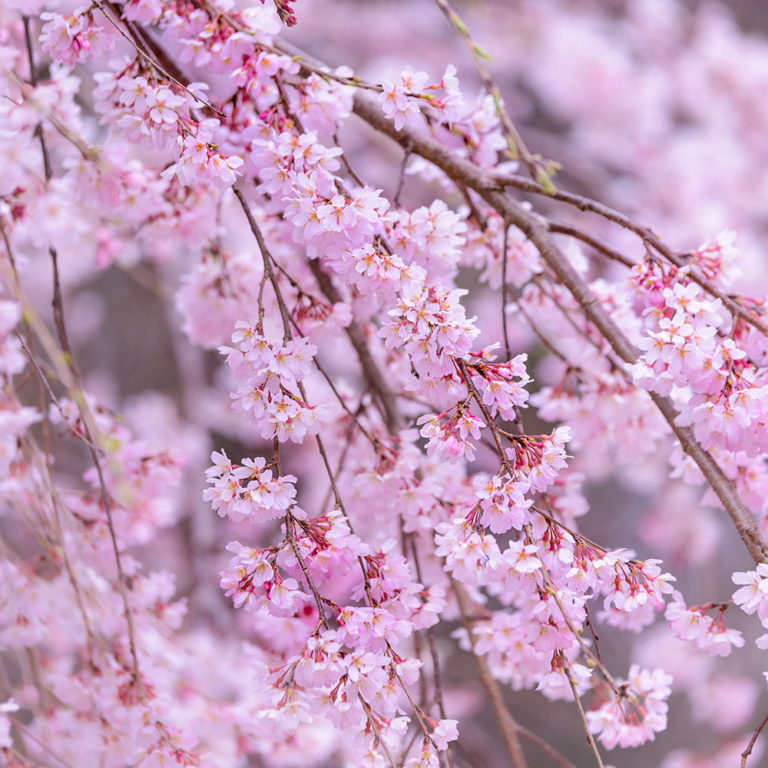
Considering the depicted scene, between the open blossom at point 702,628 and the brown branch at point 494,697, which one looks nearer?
the open blossom at point 702,628

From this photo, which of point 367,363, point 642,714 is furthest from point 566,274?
point 642,714

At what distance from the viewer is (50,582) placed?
3.32ft

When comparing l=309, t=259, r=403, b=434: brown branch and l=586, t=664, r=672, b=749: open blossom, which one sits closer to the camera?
l=586, t=664, r=672, b=749: open blossom

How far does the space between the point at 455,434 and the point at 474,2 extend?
5.21 ft

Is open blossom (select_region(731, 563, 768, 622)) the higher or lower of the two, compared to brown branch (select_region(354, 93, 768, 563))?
lower

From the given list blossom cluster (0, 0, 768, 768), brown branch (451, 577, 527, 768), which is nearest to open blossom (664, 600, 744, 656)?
blossom cluster (0, 0, 768, 768)

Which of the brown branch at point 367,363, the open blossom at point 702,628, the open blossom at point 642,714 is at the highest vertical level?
the brown branch at point 367,363

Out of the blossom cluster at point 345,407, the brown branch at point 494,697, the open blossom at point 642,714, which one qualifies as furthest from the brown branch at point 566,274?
the brown branch at point 494,697

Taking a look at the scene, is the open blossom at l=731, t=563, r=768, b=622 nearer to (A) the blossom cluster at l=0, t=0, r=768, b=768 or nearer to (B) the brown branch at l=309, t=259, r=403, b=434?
(A) the blossom cluster at l=0, t=0, r=768, b=768

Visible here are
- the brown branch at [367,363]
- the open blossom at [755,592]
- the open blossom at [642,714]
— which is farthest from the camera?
the brown branch at [367,363]

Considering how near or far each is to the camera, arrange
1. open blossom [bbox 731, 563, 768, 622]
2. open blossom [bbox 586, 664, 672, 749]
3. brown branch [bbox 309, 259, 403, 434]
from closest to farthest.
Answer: open blossom [bbox 731, 563, 768, 622], open blossom [bbox 586, 664, 672, 749], brown branch [bbox 309, 259, 403, 434]

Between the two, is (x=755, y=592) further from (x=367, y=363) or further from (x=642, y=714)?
(x=367, y=363)

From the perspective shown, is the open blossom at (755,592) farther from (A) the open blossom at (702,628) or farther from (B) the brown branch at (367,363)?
(B) the brown branch at (367,363)

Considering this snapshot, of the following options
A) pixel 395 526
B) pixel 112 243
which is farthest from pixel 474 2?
pixel 395 526
